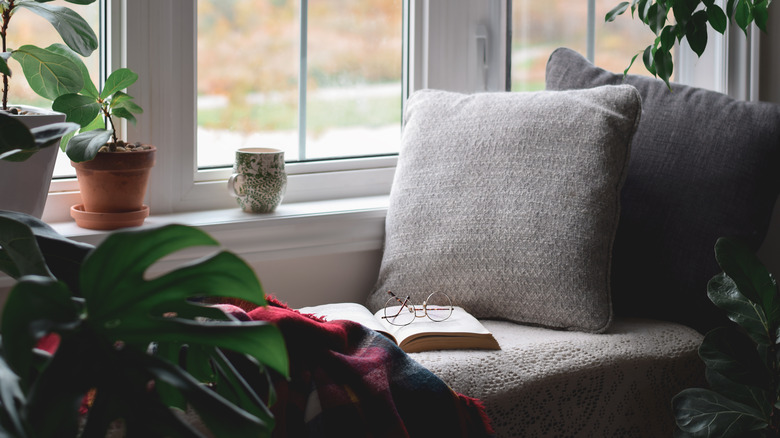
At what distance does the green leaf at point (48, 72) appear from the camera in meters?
1.43

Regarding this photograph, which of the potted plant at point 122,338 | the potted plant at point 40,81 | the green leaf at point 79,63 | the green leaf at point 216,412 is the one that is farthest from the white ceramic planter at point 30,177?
the green leaf at point 216,412

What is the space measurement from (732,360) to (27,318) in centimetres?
133

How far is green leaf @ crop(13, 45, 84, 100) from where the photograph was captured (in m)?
1.43

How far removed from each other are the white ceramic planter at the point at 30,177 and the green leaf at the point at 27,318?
35.5 inches

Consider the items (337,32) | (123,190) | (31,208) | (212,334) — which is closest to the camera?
(212,334)

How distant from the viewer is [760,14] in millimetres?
1809

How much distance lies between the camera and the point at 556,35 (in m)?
2.27

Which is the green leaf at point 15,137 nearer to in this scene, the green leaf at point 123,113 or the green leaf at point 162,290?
the green leaf at point 162,290

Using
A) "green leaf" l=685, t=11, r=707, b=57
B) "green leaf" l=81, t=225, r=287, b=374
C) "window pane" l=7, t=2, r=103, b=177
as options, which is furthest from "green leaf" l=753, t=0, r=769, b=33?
"green leaf" l=81, t=225, r=287, b=374

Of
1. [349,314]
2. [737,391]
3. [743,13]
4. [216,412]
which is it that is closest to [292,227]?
[349,314]

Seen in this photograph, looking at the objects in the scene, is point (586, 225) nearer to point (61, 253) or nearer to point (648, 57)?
point (648, 57)

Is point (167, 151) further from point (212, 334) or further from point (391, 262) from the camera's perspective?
point (212, 334)

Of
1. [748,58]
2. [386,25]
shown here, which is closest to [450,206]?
[386,25]

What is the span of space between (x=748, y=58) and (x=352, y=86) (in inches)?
43.6
